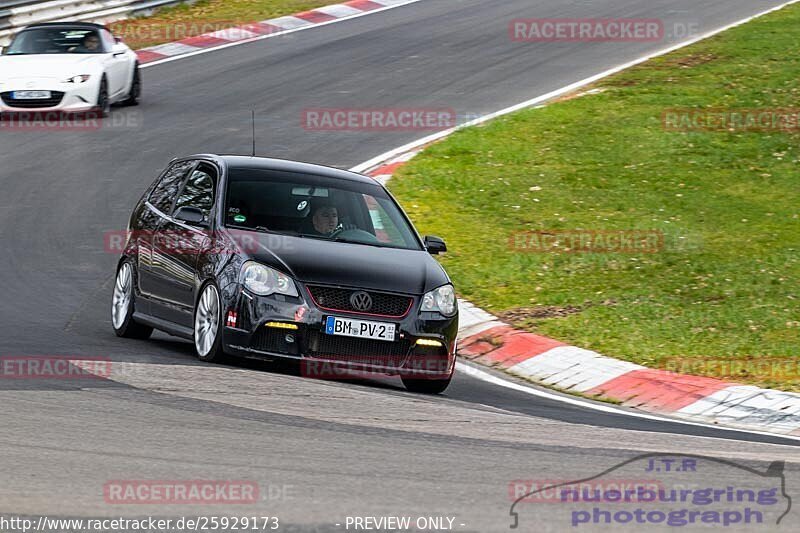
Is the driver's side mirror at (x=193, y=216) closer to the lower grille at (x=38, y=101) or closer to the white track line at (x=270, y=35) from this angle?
the lower grille at (x=38, y=101)

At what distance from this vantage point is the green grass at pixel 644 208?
12172 mm

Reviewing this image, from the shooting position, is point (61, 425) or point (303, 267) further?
point (303, 267)

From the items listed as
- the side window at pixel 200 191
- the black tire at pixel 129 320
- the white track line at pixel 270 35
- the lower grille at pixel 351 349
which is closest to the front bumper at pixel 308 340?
the lower grille at pixel 351 349

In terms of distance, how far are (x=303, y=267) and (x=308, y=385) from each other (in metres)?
1.01

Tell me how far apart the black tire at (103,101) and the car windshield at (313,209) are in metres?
10.4

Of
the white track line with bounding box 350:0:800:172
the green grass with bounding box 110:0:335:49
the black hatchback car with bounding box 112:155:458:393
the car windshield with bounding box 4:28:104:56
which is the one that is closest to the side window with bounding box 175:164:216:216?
the black hatchback car with bounding box 112:155:458:393

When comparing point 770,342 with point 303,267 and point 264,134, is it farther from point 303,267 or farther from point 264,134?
point 264,134

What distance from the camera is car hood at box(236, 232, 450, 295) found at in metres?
9.66

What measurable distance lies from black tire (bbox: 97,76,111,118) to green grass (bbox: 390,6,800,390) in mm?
5153

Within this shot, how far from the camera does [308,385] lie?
8.99 meters

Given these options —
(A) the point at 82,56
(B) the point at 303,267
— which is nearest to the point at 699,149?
(A) the point at 82,56

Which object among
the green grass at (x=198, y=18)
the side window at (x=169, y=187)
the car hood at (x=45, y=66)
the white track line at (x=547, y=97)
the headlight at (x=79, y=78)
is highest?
the side window at (x=169, y=187)

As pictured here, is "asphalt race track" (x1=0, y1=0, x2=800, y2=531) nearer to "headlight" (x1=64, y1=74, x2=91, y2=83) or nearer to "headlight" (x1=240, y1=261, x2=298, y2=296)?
"headlight" (x1=240, y1=261, x2=298, y2=296)

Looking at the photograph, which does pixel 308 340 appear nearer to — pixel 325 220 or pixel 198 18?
pixel 325 220
